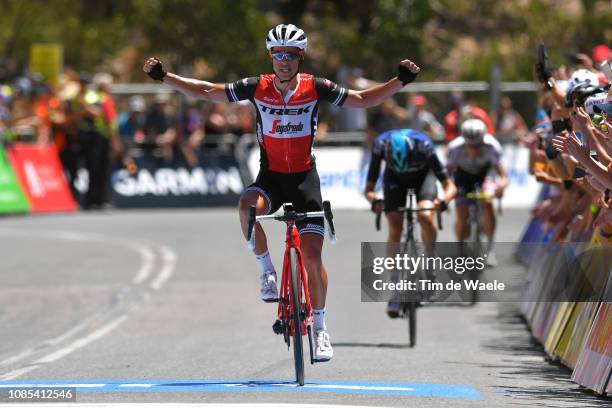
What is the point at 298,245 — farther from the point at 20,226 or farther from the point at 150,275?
the point at 20,226

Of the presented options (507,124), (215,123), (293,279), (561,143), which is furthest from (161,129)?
(561,143)

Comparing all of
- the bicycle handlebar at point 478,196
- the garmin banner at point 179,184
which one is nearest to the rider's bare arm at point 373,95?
the bicycle handlebar at point 478,196

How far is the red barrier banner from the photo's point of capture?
28.0 meters

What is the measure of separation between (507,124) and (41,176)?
8406 millimetres

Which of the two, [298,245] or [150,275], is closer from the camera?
[298,245]

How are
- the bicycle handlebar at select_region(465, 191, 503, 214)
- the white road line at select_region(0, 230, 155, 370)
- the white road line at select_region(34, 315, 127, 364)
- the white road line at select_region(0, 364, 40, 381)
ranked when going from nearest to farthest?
the white road line at select_region(0, 364, 40, 381), the white road line at select_region(34, 315, 127, 364), the white road line at select_region(0, 230, 155, 370), the bicycle handlebar at select_region(465, 191, 503, 214)

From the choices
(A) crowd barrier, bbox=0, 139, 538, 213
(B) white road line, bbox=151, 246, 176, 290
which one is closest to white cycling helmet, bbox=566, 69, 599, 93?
(B) white road line, bbox=151, 246, 176, 290

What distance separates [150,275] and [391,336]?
612 centimetres

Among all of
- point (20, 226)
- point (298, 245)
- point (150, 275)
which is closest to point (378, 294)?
point (298, 245)

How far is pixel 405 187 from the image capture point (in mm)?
14852

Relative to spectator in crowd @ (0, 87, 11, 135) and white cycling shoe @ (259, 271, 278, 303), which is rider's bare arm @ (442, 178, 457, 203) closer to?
white cycling shoe @ (259, 271, 278, 303)

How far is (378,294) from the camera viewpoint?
12312 mm

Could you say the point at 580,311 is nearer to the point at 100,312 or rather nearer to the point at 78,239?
the point at 100,312

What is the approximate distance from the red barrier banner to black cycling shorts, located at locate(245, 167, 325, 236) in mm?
17060
